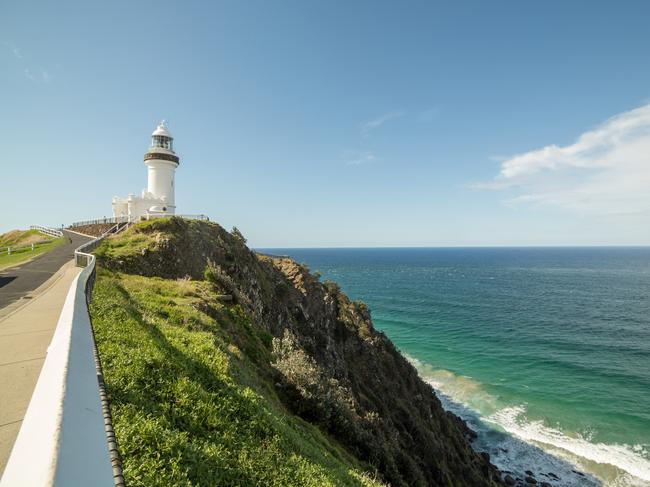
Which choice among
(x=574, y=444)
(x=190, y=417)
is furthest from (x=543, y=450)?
(x=190, y=417)

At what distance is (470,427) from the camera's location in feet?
105

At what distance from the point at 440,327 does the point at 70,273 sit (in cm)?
5566

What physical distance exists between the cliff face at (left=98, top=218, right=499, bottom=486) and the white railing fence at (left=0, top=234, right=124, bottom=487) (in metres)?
10.3

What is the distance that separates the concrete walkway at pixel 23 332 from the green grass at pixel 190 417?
1.13 meters

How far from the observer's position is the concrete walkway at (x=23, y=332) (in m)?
4.81

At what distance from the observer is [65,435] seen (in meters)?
2.08

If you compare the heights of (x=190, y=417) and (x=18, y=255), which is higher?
(x=18, y=255)

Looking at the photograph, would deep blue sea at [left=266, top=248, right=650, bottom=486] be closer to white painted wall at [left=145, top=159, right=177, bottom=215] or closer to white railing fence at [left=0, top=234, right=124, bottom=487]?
white railing fence at [left=0, top=234, right=124, bottom=487]

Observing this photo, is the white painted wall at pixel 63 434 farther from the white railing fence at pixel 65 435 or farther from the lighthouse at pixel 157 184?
the lighthouse at pixel 157 184

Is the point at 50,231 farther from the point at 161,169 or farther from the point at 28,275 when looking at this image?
the point at 28,275

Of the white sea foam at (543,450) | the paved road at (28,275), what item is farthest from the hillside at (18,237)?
the white sea foam at (543,450)

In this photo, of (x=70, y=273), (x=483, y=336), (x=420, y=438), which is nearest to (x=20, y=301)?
(x=70, y=273)

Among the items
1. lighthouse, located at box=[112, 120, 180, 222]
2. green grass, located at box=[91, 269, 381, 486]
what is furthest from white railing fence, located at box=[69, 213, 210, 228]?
green grass, located at box=[91, 269, 381, 486]

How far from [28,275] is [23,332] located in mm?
10798
